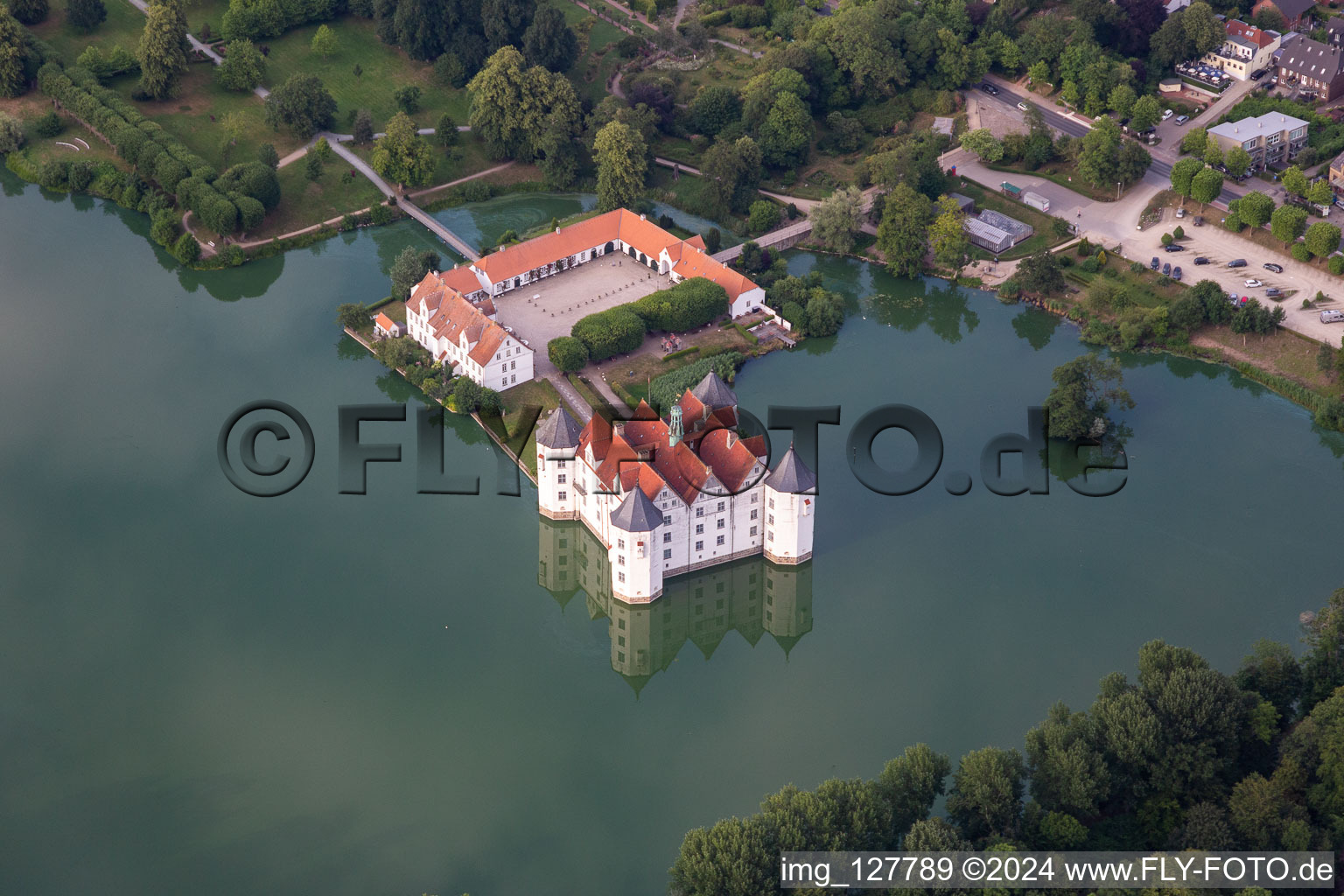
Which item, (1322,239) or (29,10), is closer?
(1322,239)

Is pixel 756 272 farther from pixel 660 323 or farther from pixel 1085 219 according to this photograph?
pixel 1085 219

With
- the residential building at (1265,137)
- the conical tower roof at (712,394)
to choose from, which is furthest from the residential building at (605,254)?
the residential building at (1265,137)

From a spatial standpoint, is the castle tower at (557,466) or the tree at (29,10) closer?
the castle tower at (557,466)

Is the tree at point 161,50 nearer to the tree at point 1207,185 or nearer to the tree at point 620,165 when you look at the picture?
the tree at point 620,165

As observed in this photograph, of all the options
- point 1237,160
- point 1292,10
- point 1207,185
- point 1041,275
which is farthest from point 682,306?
point 1292,10

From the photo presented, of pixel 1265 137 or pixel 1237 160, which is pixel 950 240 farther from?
pixel 1265 137

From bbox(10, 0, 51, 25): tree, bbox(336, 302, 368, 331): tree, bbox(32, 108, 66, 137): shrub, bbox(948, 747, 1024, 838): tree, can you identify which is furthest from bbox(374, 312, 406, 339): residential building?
bbox(948, 747, 1024, 838): tree

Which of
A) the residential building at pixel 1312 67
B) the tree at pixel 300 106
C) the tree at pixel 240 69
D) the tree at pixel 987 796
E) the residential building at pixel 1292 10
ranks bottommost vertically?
the tree at pixel 987 796
